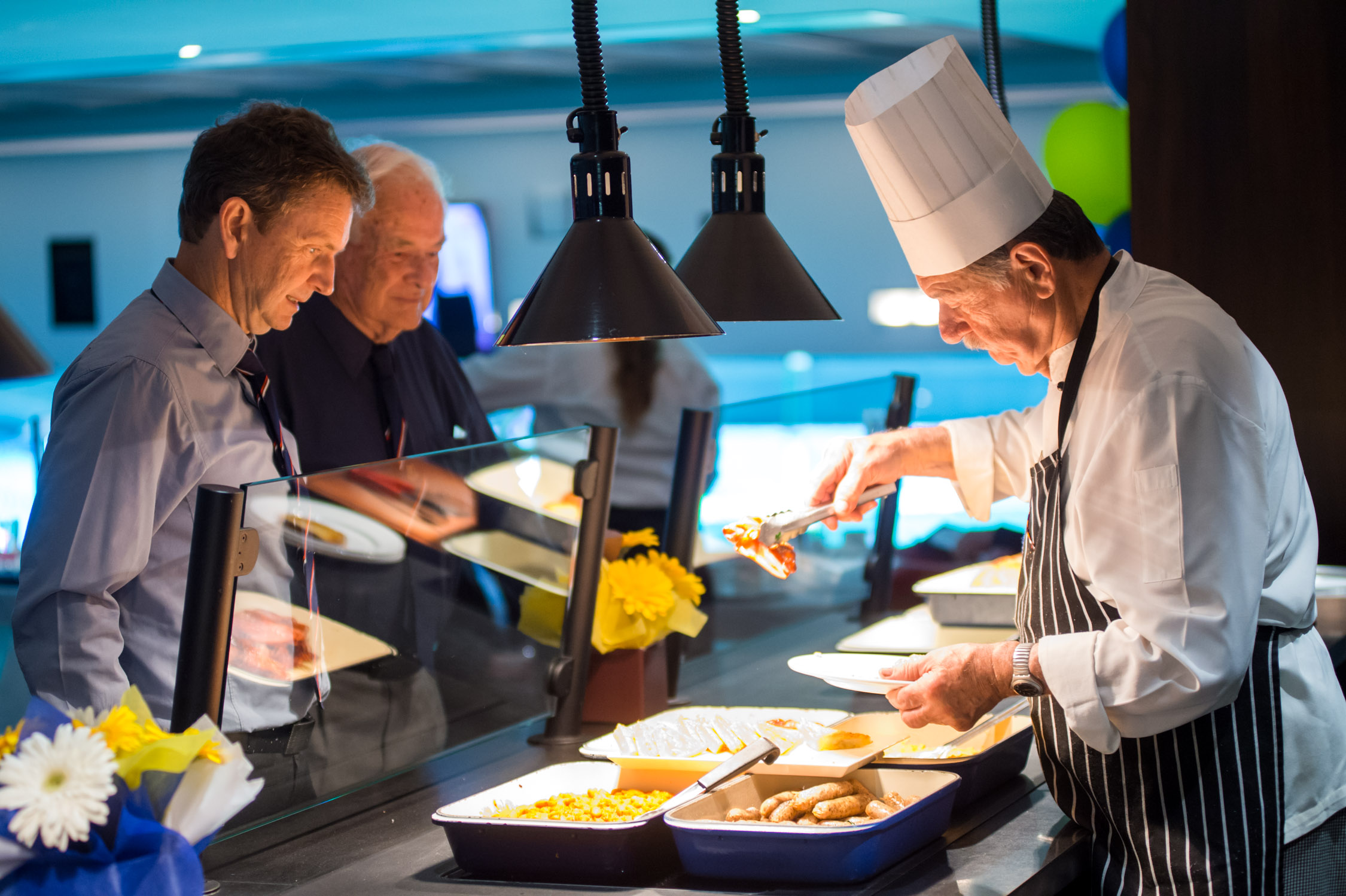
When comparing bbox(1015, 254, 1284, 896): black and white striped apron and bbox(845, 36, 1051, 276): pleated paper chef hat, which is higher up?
bbox(845, 36, 1051, 276): pleated paper chef hat

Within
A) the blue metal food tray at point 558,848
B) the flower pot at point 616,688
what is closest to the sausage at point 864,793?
the blue metal food tray at point 558,848

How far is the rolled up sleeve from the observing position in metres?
1.19

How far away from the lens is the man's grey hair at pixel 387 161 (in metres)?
Result: 2.04

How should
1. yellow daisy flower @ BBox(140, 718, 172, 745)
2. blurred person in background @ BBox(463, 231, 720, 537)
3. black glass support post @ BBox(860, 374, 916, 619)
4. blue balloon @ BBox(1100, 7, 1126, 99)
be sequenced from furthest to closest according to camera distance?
blurred person in background @ BBox(463, 231, 720, 537) → blue balloon @ BBox(1100, 7, 1126, 99) → black glass support post @ BBox(860, 374, 916, 619) → yellow daisy flower @ BBox(140, 718, 172, 745)

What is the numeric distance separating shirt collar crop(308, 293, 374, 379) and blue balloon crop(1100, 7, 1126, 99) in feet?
7.26

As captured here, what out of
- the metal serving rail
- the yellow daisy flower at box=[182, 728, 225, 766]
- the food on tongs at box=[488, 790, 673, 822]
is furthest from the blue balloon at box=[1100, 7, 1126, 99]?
the yellow daisy flower at box=[182, 728, 225, 766]

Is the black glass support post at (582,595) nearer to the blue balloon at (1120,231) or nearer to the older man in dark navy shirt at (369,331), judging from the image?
the older man in dark navy shirt at (369,331)

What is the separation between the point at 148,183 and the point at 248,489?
734 centimetres

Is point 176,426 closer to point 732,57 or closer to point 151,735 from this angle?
point 151,735

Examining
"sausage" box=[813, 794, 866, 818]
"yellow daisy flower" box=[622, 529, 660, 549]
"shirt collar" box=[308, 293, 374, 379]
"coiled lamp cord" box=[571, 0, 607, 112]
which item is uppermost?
"coiled lamp cord" box=[571, 0, 607, 112]

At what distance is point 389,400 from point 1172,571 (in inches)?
52.5

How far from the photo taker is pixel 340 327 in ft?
6.68

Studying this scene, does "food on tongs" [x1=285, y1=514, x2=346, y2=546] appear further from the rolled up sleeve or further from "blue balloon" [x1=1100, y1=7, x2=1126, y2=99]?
"blue balloon" [x1=1100, y1=7, x2=1126, y2=99]

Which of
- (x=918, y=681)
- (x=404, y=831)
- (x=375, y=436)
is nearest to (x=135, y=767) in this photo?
(x=404, y=831)
